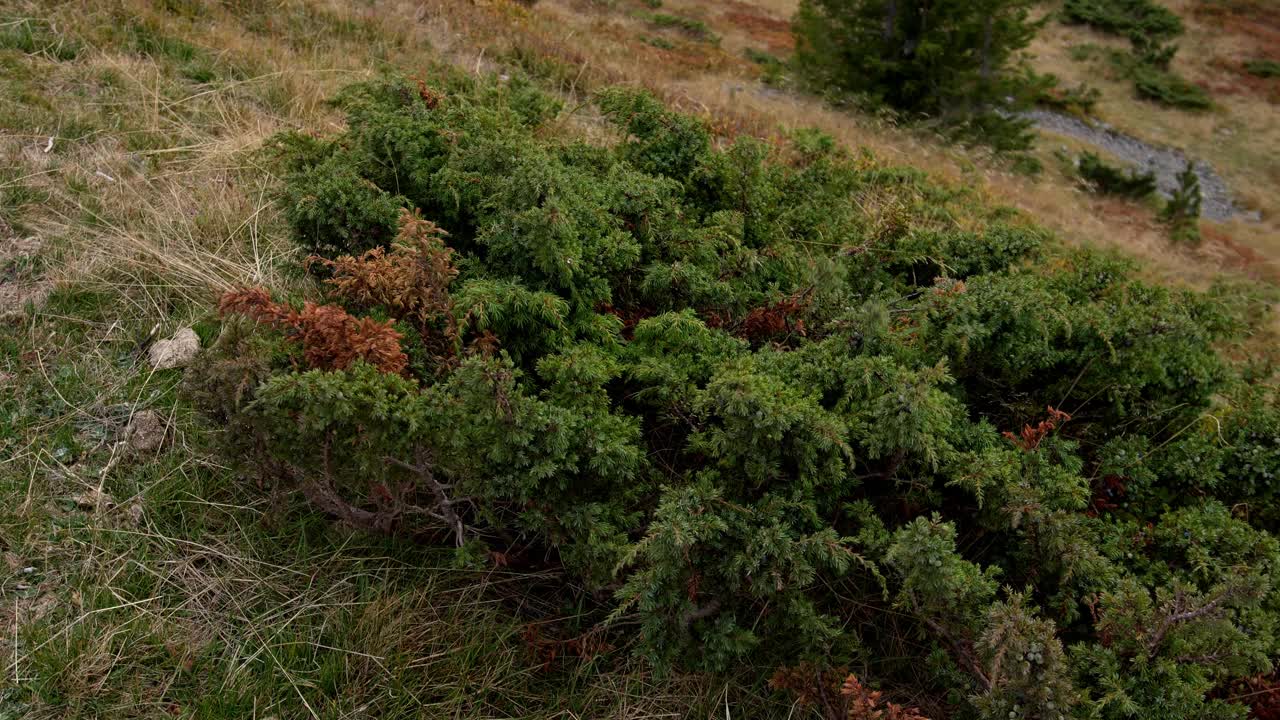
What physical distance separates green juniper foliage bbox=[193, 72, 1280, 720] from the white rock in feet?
2.44

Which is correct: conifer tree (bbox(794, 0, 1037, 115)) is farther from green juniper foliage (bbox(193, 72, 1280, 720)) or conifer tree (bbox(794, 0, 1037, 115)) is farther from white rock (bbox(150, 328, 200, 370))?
white rock (bbox(150, 328, 200, 370))

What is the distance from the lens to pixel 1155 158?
18844mm

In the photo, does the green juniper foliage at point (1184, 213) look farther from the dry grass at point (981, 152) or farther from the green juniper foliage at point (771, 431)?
the green juniper foliage at point (771, 431)

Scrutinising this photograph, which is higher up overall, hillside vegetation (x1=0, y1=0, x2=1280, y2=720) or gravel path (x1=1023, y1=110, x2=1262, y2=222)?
hillside vegetation (x1=0, y1=0, x2=1280, y2=720)

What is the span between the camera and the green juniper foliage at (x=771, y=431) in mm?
2289

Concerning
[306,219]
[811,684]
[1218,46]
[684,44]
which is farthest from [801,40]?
[1218,46]

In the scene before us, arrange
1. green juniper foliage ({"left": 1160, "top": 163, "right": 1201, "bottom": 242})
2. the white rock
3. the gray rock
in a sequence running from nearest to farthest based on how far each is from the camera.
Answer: the gray rock → the white rock → green juniper foliage ({"left": 1160, "top": 163, "right": 1201, "bottom": 242})

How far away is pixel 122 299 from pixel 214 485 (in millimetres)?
1218

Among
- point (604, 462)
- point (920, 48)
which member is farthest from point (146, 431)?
point (920, 48)

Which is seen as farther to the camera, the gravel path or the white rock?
the gravel path

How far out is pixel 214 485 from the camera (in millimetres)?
3031

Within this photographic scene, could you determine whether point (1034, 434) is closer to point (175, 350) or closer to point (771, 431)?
point (771, 431)

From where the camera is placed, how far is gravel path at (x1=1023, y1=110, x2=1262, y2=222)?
16.9 metres

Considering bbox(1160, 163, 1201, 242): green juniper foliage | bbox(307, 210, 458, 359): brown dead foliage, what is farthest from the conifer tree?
bbox(307, 210, 458, 359): brown dead foliage
